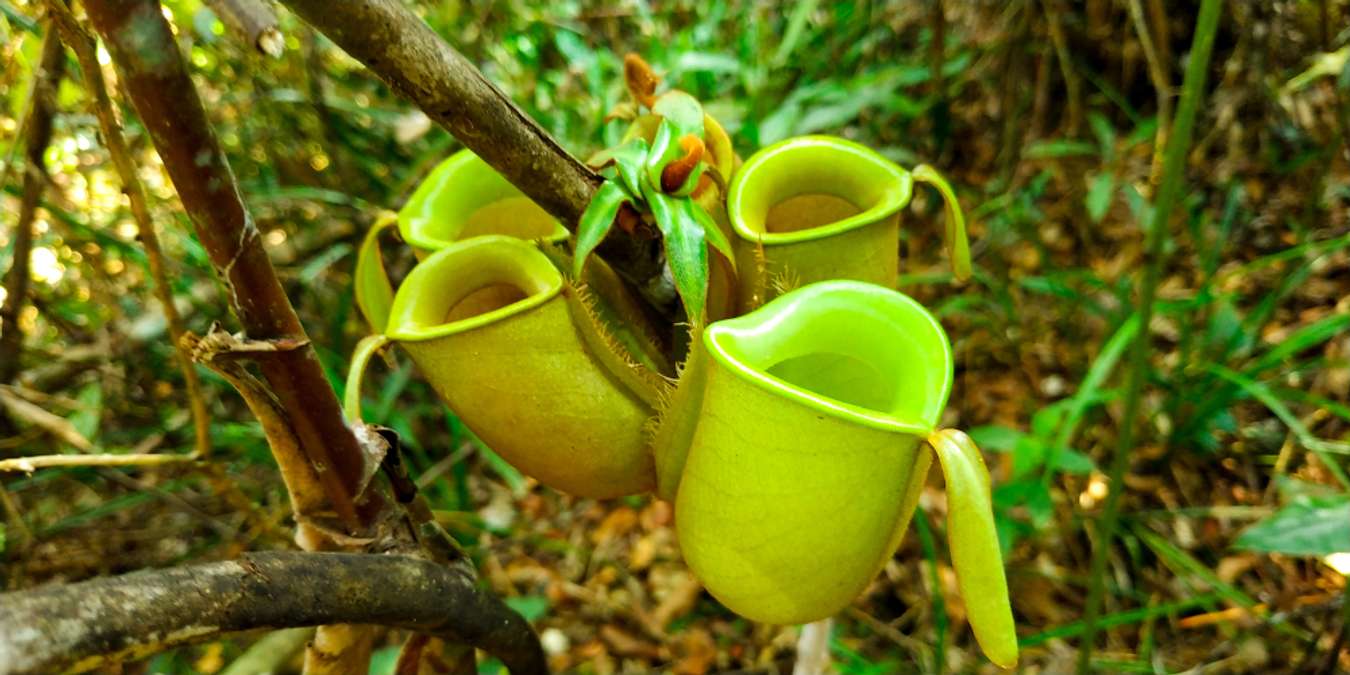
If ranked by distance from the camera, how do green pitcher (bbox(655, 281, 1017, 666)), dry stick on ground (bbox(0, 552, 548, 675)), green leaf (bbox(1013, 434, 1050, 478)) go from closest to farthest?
1. dry stick on ground (bbox(0, 552, 548, 675))
2. green pitcher (bbox(655, 281, 1017, 666))
3. green leaf (bbox(1013, 434, 1050, 478))

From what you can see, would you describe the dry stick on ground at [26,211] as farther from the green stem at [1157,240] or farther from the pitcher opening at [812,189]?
the green stem at [1157,240]

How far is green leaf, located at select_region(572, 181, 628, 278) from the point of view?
0.72 metres

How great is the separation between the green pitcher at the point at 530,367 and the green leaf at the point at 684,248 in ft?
0.46

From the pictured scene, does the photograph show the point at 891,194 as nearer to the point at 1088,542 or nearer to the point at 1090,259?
the point at 1088,542

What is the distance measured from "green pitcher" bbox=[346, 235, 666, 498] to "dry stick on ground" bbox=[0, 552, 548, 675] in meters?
0.17

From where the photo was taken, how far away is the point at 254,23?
1.75 ft

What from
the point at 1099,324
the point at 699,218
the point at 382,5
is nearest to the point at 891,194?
the point at 699,218

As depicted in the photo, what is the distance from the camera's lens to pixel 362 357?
80 cm

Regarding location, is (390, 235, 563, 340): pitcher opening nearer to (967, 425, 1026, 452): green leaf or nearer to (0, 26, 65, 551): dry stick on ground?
(0, 26, 65, 551): dry stick on ground

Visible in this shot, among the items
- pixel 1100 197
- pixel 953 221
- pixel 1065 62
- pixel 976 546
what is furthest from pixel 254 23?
pixel 1065 62

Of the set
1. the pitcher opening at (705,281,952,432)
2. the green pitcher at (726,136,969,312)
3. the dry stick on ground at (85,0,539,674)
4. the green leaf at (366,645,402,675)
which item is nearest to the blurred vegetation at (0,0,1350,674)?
the green leaf at (366,645,402,675)

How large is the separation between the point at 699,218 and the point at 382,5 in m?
0.34

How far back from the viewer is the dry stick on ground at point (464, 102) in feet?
1.79

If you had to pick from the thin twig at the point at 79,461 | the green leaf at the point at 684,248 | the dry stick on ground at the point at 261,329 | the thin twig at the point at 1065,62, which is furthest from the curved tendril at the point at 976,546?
the thin twig at the point at 1065,62
